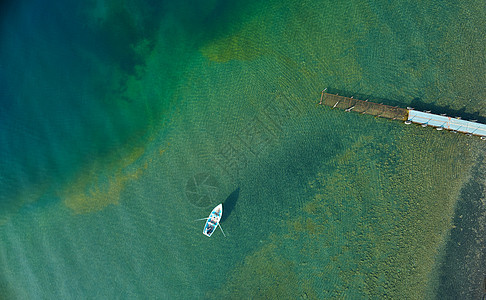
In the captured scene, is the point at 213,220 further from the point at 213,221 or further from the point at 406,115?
the point at 406,115

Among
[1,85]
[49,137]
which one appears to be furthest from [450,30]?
[1,85]

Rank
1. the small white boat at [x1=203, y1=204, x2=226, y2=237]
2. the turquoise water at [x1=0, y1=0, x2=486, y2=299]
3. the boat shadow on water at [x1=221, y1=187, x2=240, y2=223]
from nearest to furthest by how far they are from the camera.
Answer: the small white boat at [x1=203, y1=204, x2=226, y2=237] → the turquoise water at [x1=0, y1=0, x2=486, y2=299] → the boat shadow on water at [x1=221, y1=187, x2=240, y2=223]

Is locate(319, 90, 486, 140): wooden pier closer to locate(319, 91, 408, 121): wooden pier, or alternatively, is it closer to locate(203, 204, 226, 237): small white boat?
locate(319, 91, 408, 121): wooden pier

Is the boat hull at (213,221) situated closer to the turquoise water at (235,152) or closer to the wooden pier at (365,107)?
the turquoise water at (235,152)

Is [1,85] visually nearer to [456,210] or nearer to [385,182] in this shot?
[385,182]

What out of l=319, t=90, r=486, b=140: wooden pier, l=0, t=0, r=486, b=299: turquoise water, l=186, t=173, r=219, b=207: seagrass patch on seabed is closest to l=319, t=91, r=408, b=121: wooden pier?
l=319, t=90, r=486, b=140: wooden pier
